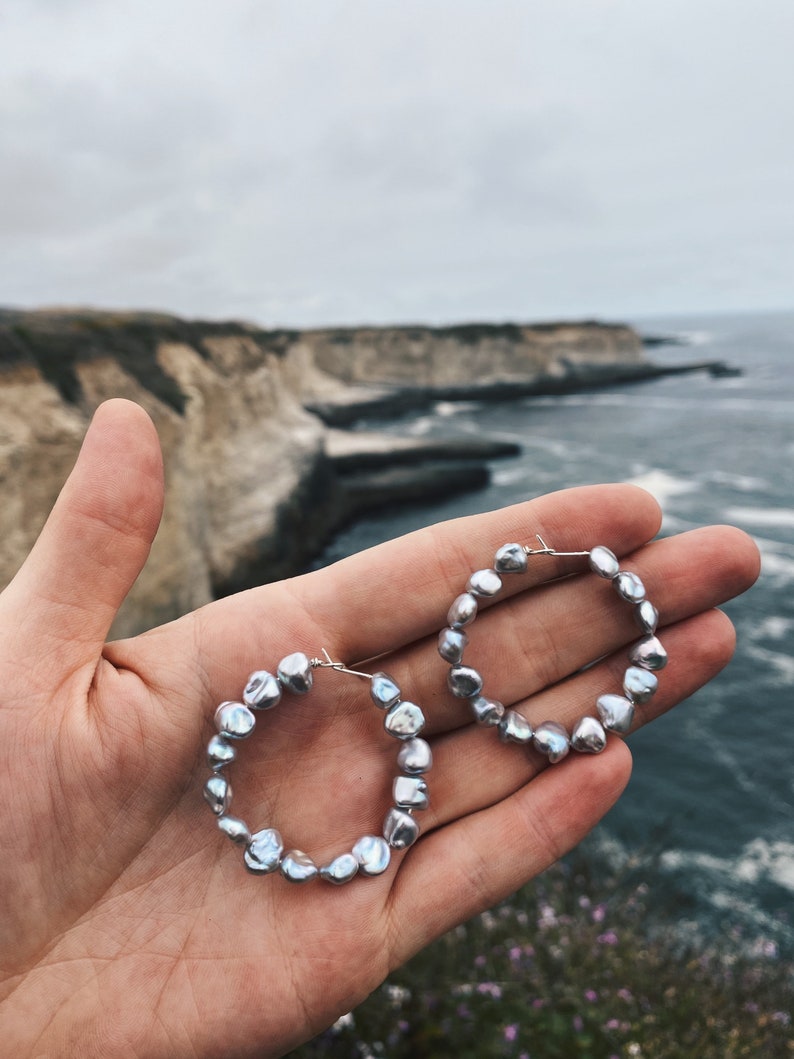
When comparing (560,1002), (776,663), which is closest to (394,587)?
(560,1002)

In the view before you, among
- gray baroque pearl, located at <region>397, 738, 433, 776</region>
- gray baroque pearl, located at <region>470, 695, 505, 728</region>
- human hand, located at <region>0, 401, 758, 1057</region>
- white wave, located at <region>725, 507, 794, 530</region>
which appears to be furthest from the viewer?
white wave, located at <region>725, 507, 794, 530</region>

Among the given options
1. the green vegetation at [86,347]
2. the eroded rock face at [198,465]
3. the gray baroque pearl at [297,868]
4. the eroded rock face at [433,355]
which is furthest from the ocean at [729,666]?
the eroded rock face at [433,355]

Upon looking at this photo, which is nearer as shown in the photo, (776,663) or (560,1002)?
(560,1002)

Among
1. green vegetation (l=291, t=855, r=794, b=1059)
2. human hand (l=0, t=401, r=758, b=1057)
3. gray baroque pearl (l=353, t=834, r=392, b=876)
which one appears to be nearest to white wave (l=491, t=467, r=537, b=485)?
green vegetation (l=291, t=855, r=794, b=1059)

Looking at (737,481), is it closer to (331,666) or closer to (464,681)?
(464,681)

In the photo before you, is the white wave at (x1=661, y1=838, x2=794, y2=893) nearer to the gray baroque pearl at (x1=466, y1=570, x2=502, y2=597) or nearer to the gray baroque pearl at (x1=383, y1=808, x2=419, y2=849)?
the gray baroque pearl at (x1=383, y1=808, x2=419, y2=849)
